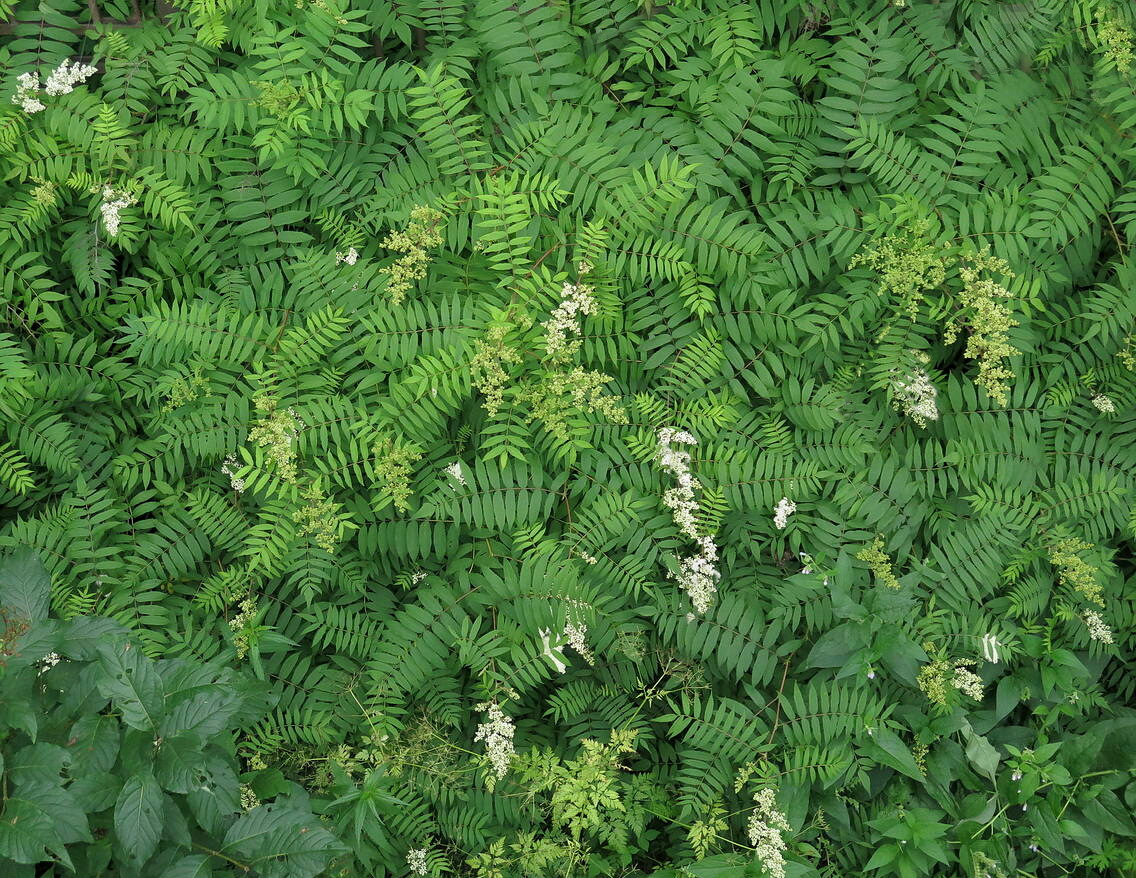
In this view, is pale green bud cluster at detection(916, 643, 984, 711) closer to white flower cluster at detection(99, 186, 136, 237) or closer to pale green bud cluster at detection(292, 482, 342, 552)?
pale green bud cluster at detection(292, 482, 342, 552)

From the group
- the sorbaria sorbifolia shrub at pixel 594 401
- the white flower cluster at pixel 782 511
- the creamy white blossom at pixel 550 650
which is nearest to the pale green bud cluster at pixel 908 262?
the sorbaria sorbifolia shrub at pixel 594 401

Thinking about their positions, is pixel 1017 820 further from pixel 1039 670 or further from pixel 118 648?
pixel 118 648

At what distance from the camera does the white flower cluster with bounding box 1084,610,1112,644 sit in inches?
→ 153

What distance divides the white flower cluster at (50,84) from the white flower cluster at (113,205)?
1.35ft

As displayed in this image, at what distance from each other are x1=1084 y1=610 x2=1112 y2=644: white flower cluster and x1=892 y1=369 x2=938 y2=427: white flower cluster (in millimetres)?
1183

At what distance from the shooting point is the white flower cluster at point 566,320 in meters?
3.35

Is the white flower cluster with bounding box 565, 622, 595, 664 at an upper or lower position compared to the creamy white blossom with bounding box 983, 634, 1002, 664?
upper

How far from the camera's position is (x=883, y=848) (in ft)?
11.9

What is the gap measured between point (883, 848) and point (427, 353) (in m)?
2.82

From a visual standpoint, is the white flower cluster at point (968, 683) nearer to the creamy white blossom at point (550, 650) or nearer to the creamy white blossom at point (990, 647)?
the creamy white blossom at point (990, 647)

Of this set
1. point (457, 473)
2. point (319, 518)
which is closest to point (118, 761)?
point (319, 518)

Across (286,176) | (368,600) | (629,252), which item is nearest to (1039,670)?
(629,252)

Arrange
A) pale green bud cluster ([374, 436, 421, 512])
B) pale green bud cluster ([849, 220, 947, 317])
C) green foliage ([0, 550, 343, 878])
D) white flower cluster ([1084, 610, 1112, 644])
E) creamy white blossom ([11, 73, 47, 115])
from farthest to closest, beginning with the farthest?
white flower cluster ([1084, 610, 1112, 644]) < pale green bud cluster ([849, 220, 947, 317]) < creamy white blossom ([11, 73, 47, 115]) < pale green bud cluster ([374, 436, 421, 512]) < green foliage ([0, 550, 343, 878])

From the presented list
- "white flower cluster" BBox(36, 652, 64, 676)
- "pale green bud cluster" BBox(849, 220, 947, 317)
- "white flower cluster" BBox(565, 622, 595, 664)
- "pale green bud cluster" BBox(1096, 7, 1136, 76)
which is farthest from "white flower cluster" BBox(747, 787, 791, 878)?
"pale green bud cluster" BBox(1096, 7, 1136, 76)
